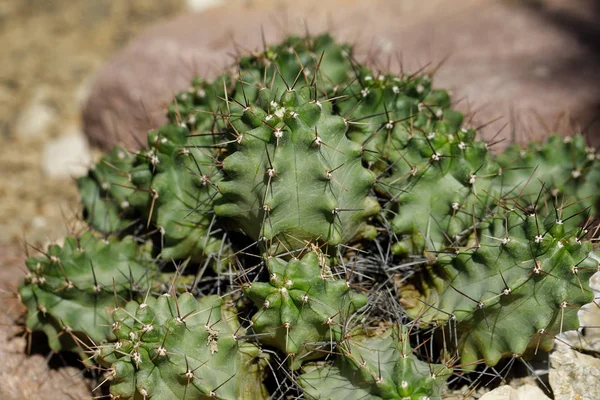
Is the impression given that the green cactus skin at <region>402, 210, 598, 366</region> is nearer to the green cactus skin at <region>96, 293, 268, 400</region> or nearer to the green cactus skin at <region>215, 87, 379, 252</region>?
the green cactus skin at <region>215, 87, 379, 252</region>

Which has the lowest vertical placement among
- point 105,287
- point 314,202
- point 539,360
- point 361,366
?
point 539,360

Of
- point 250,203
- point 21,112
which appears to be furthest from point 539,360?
point 21,112

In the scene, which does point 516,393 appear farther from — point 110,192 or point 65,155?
point 65,155

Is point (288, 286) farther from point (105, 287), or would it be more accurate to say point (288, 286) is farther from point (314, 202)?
point (105, 287)

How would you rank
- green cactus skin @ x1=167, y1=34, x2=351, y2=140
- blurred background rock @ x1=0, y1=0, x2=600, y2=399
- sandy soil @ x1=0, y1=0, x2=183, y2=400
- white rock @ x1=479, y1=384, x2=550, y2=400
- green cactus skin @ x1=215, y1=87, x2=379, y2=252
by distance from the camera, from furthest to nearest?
1. blurred background rock @ x1=0, y1=0, x2=600, y2=399
2. sandy soil @ x1=0, y1=0, x2=183, y2=400
3. green cactus skin @ x1=167, y1=34, x2=351, y2=140
4. white rock @ x1=479, y1=384, x2=550, y2=400
5. green cactus skin @ x1=215, y1=87, x2=379, y2=252

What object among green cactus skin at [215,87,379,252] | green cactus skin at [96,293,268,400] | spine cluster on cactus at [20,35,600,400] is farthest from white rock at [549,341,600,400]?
green cactus skin at [96,293,268,400]

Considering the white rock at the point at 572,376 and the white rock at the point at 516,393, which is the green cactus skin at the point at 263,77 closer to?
the white rock at the point at 516,393
